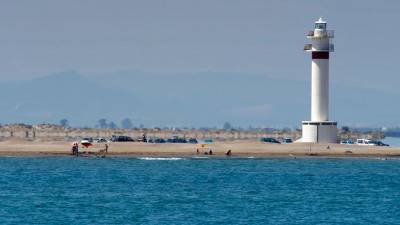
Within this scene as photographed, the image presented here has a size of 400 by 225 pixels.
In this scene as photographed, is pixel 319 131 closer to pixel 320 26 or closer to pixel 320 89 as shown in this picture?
pixel 320 89

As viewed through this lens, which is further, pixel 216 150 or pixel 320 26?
pixel 216 150

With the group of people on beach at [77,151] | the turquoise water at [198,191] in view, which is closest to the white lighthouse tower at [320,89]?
the turquoise water at [198,191]

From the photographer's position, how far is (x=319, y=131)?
104 metres

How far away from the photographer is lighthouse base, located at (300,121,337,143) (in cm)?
10419

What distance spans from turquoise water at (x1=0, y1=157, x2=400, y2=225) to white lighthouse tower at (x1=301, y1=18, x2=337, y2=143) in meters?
6.78

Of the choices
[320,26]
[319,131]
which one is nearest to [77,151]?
[319,131]

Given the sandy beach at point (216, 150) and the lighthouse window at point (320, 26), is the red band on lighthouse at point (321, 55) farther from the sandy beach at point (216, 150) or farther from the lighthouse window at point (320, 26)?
the sandy beach at point (216, 150)

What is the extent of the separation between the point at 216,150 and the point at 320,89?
34.8 ft

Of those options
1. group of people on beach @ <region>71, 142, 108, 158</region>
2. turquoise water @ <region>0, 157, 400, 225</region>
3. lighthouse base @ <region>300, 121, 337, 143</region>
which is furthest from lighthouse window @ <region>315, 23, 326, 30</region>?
group of people on beach @ <region>71, 142, 108, 158</region>

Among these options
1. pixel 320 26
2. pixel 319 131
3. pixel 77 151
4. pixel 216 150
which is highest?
pixel 320 26

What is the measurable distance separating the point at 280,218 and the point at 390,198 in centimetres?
1288

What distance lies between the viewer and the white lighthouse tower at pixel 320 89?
103625mm

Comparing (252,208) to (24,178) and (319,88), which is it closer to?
(24,178)

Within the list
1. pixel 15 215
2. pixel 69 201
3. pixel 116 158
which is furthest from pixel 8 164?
pixel 15 215
